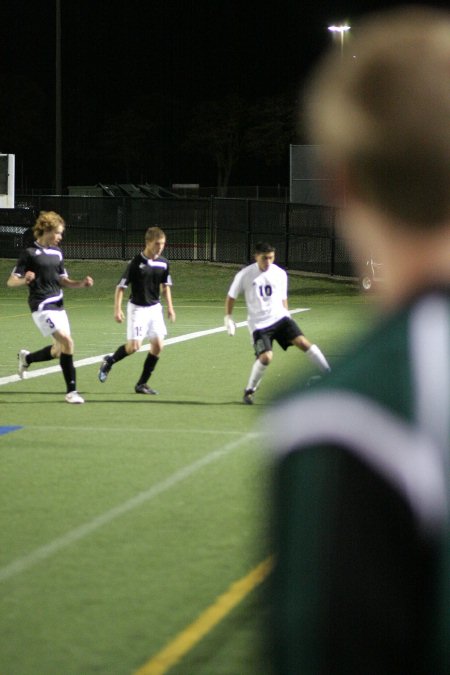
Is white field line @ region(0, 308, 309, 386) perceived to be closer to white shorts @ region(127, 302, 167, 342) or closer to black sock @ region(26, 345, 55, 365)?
black sock @ region(26, 345, 55, 365)

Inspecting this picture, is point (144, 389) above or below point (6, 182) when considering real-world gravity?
below

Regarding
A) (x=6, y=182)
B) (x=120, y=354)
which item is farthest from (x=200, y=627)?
(x=6, y=182)

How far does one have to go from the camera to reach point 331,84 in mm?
1543

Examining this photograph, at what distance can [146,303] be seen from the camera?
15750 millimetres

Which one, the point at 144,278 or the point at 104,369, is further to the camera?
the point at 104,369

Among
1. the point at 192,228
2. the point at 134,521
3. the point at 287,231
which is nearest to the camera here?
the point at 134,521

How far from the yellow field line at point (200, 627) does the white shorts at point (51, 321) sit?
7.76m

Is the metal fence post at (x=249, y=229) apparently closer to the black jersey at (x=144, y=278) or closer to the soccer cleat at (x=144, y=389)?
the black jersey at (x=144, y=278)

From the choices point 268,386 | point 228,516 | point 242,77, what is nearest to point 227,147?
point 242,77

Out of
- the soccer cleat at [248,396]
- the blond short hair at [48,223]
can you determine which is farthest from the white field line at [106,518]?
the blond short hair at [48,223]

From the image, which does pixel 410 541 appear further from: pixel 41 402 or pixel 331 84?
pixel 41 402

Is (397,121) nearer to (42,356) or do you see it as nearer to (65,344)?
(65,344)

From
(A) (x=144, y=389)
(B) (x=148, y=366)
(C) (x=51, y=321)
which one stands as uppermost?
(C) (x=51, y=321)

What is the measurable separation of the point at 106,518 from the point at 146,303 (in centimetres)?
715
